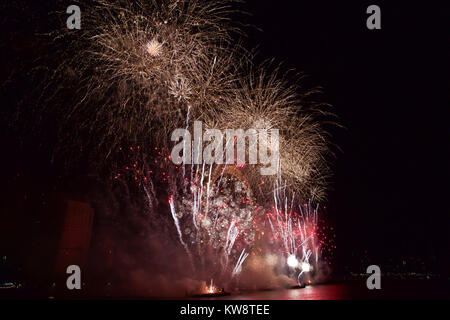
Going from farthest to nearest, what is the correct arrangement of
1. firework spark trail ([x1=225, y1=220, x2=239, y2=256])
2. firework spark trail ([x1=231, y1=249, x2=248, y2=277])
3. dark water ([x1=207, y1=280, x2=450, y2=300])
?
1. firework spark trail ([x1=231, y1=249, x2=248, y2=277])
2. firework spark trail ([x1=225, y1=220, x2=239, y2=256])
3. dark water ([x1=207, y1=280, x2=450, y2=300])

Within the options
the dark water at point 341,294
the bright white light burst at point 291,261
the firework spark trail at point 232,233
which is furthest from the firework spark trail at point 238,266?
the bright white light burst at point 291,261

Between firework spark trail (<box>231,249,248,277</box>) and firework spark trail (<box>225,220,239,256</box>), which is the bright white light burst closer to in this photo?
firework spark trail (<box>231,249,248,277</box>)

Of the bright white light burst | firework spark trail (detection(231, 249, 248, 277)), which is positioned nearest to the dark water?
firework spark trail (detection(231, 249, 248, 277))

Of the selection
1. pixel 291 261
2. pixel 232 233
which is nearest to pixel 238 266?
pixel 232 233

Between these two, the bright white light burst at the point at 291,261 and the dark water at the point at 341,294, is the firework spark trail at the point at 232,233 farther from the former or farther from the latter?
the bright white light burst at the point at 291,261

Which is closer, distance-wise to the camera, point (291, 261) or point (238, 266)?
point (238, 266)

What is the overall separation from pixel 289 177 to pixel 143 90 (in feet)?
33.2

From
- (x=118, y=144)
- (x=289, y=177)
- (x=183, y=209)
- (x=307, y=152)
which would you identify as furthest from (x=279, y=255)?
(x=118, y=144)

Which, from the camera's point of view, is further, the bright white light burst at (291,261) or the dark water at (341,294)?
the bright white light burst at (291,261)

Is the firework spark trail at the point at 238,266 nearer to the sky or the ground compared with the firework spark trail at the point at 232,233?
nearer to the ground

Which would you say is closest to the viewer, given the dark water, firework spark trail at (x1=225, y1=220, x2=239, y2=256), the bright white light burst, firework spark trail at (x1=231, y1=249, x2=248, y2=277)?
the dark water

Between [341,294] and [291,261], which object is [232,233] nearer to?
[341,294]

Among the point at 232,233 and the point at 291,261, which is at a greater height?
the point at 232,233
